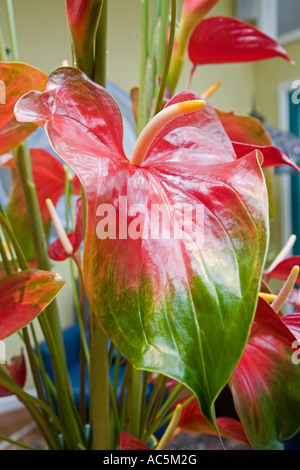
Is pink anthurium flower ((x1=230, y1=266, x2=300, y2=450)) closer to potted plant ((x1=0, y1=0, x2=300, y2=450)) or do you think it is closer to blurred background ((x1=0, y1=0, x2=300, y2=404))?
potted plant ((x1=0, y1=0, x2=300, y2=450))

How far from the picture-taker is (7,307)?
0.91 feet

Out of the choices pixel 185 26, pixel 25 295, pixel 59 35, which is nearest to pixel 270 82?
pixel 59 35

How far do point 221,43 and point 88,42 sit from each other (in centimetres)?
19

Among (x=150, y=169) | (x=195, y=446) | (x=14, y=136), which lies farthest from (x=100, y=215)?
(x=195, y=446)

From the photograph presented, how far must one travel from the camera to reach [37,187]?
0.49m

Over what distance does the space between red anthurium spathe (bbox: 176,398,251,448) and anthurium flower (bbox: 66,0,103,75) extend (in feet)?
1.03

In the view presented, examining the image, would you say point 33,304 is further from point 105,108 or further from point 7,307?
point 105,108

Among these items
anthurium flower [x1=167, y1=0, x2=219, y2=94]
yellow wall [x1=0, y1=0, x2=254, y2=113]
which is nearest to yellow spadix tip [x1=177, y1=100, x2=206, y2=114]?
anthurium flower [x1=167, y1=0, x2=219, y2=94]

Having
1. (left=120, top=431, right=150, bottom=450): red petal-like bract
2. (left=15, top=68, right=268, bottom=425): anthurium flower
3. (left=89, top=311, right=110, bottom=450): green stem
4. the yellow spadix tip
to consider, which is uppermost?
the yellow spadix tip

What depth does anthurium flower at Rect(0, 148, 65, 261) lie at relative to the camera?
450 mm

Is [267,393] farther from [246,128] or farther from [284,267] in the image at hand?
[246,128]

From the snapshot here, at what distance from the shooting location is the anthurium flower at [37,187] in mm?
450

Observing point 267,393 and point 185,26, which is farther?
point 185,26

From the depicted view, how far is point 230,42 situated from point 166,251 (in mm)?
301
